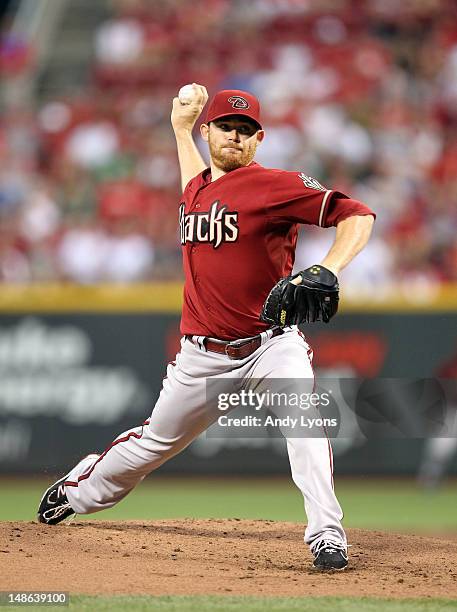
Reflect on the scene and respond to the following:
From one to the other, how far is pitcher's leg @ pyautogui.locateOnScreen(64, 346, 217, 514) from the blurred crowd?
539cm

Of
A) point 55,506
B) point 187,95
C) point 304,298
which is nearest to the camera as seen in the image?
point 304,298

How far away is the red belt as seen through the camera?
481 cm

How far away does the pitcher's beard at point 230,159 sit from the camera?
4902 millimetres

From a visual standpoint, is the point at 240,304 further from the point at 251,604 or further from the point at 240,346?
the point at 251,604

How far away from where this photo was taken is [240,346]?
481 centimetres

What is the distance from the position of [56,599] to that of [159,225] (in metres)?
7.08

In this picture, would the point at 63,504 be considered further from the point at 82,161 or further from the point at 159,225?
the point at 82,161

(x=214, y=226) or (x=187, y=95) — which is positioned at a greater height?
(x=187, y=95)

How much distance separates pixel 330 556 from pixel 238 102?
195cm

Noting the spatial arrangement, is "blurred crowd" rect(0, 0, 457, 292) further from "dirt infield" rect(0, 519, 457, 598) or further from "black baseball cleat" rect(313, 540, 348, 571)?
"black baseball cleat" rect(313, 540, 348, 571)

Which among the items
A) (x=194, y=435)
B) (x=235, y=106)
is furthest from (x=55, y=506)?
(x=235, y=106)

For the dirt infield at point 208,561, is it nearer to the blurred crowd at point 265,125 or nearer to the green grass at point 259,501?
the green grass at point 259,501

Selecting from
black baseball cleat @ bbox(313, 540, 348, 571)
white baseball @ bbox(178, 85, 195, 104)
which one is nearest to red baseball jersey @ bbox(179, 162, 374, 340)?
white baseball @ bbox(178, 85, 195, 104)

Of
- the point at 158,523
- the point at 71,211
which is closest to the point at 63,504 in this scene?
the point at 158,523
